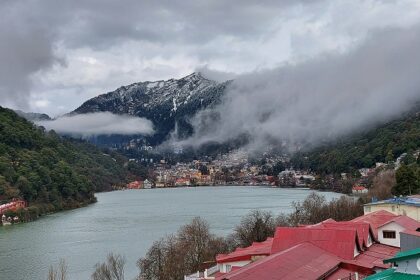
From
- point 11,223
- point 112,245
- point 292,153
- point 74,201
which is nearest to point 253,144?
point 292,153

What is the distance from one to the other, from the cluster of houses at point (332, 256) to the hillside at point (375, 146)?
4679 cm

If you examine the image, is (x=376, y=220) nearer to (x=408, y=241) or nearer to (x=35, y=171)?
(x=408, y=241)

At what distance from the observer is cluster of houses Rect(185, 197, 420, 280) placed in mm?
Result: 9117

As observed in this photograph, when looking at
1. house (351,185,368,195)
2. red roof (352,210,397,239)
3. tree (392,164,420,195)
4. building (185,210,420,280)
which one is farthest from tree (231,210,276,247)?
house (351,185,368,195)

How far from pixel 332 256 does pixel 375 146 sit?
68200mm

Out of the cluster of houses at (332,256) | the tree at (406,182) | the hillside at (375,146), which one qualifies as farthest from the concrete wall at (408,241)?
the hillside at (375,146)

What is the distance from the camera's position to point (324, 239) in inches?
482

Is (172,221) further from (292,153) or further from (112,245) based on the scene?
(292,153)

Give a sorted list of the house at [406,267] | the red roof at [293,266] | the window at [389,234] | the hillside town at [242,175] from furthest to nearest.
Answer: the hillside town at [242,175] → the window at [389,234] → the red roof at [293,266] → the house at [406,267]

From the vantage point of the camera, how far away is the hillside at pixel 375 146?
64.2 metres

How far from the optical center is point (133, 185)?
391 feet

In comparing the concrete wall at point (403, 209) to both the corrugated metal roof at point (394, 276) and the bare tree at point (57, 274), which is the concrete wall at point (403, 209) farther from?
the corrugated metal roof at point (394, 276)

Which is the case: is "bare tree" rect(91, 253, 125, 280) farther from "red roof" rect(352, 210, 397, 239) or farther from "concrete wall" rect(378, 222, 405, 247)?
"concrete wall" rect(378, 222, 405, 247)

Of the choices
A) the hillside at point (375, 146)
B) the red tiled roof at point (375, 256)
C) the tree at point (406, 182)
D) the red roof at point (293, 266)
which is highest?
→ the hillside at point (375, 146)
